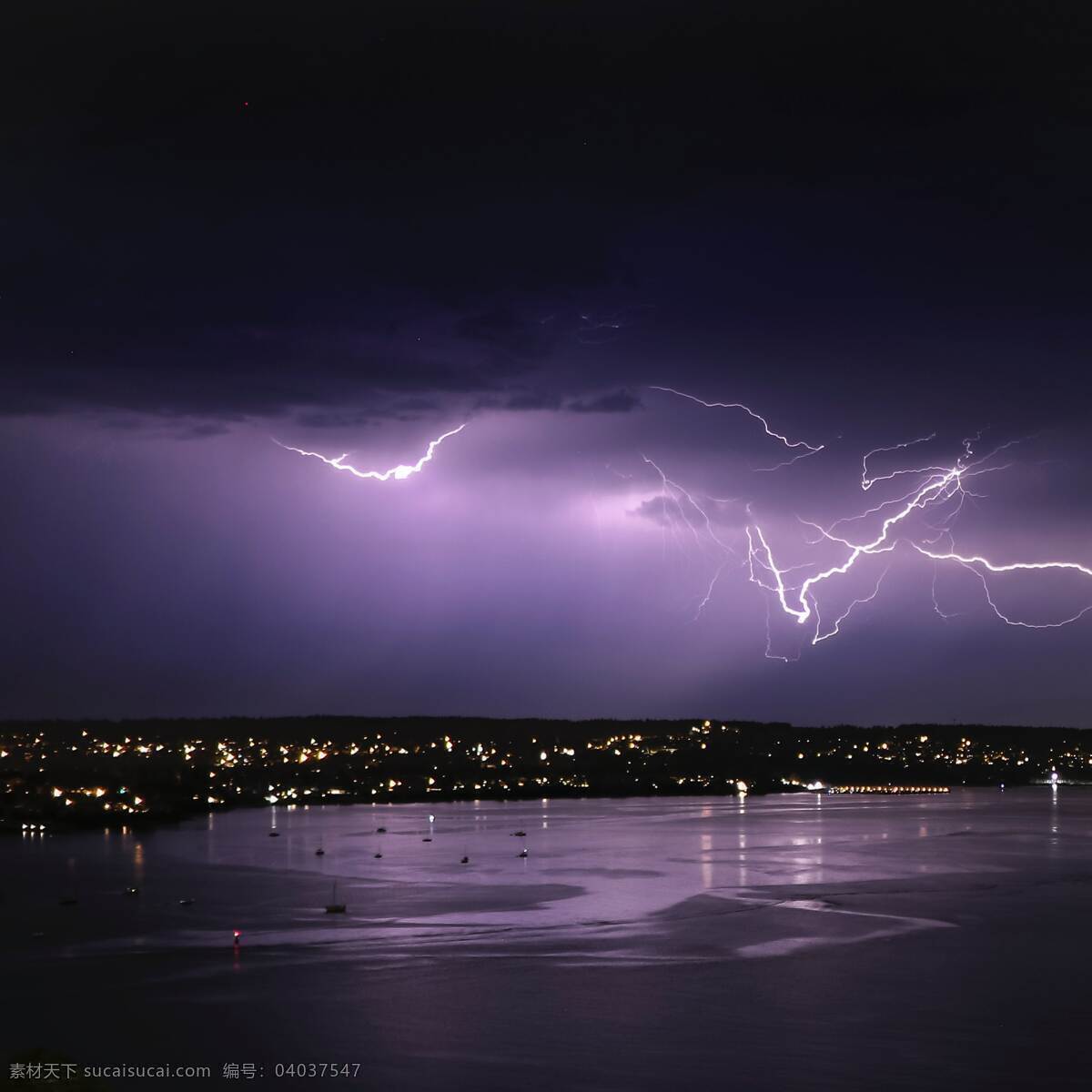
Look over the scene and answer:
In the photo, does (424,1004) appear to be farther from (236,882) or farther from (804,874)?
(804,874)

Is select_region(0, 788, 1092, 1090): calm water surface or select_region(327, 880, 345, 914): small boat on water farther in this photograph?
select_region(327, 880, 345, 914): small boat on water

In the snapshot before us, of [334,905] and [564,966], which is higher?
[564,966]

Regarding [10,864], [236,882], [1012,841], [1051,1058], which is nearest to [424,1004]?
[1051,1058]

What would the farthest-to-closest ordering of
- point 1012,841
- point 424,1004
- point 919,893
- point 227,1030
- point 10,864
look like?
point 1012,841 → point 10,864 → point 919,893 → point 424,1004 → point 227,1030

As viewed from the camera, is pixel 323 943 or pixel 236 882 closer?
pixel 323 943

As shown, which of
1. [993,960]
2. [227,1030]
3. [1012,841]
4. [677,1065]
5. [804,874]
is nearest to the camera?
[677,1065]

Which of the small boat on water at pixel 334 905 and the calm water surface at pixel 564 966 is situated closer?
the calm water surface at pixel 564 966

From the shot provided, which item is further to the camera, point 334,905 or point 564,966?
point 334,905
